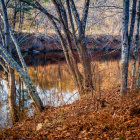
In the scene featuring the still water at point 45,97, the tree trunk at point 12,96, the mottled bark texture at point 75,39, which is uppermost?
the mottled bark texture at point 75,39

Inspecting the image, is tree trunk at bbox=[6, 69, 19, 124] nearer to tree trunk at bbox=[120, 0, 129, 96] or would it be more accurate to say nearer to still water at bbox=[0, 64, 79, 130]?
still water at bbox=[0, 64, 79, 130]

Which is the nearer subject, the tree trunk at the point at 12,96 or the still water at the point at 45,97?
the tree trunk at the point at 12,96

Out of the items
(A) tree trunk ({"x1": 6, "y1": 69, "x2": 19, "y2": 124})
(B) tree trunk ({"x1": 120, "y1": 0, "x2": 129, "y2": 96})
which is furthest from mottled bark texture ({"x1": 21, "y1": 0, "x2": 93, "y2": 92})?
(A) tree trunk ({"x1": 6, "y1": 69, "x2": 19, "y2": 124})

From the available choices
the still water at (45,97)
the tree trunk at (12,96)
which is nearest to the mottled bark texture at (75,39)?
the still water at (45,97)

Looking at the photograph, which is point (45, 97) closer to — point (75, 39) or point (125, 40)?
point (75, 39)

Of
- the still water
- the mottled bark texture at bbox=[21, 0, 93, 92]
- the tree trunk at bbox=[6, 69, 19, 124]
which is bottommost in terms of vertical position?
the still water

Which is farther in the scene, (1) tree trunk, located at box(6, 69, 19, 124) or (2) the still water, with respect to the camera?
(2) the still water

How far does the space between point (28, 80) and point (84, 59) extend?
2709 mm

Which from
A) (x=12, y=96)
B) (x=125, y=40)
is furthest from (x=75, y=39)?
(x=12, y=96)

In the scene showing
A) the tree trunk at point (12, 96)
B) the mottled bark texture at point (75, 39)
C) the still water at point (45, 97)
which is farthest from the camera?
the still water at point (45, 97)

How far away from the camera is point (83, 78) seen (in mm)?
7262

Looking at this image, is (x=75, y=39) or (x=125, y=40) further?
(x=75, y=39)

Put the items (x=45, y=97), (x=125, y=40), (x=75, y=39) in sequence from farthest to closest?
(x=45, y=97) < (x=75, y=39) < (x=125, y=40)

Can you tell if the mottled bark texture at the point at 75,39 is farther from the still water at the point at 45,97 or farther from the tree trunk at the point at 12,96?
the tree trunk at the point at 12,96
